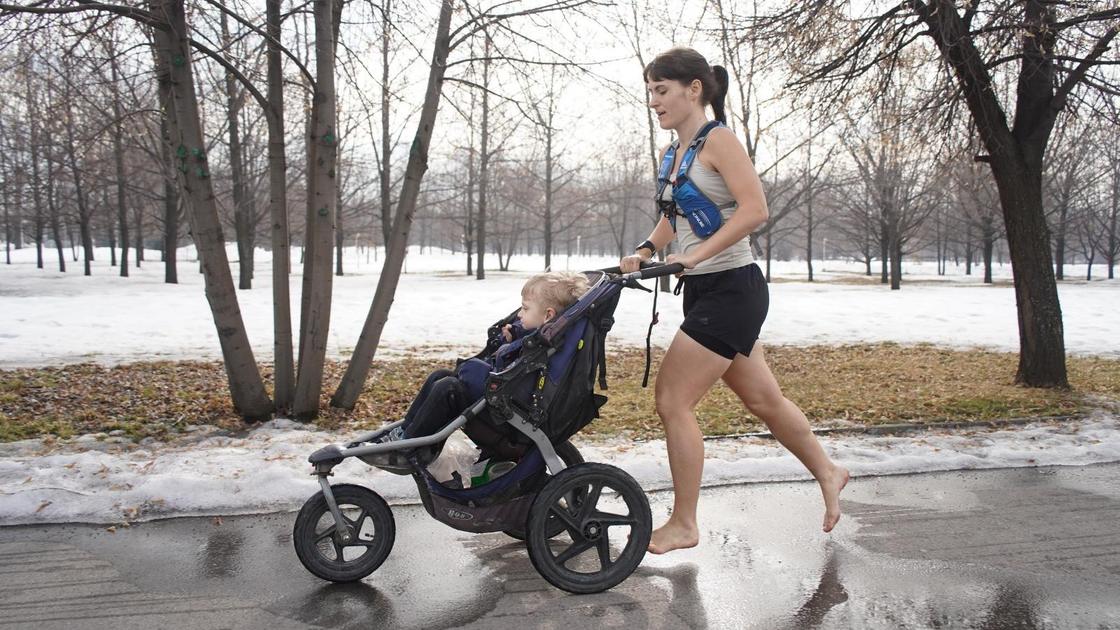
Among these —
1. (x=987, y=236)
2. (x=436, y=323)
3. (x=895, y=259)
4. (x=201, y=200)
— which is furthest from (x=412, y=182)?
(x=987, y=236)

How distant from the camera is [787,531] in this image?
378cm

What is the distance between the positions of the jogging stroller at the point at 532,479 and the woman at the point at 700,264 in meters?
0.28

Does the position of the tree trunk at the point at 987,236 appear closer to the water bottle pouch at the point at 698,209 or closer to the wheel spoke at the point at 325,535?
the water bottle pouch at the point at 698,209

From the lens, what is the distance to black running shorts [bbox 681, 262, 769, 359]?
3.24 meters

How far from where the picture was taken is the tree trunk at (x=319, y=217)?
239 inches

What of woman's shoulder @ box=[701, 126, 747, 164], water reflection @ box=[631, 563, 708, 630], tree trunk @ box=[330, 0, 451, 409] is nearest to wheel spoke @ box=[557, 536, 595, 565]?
water reflection @ box=[631, 563, 708, 630]

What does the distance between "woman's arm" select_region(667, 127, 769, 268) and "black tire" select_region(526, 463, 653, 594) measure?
3.00ft

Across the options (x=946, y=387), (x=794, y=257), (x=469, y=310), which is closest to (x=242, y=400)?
(x=946, y=387)

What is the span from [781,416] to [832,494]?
0.45 meters

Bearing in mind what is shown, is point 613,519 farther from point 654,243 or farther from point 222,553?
point 222,553

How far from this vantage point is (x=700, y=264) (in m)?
3.34

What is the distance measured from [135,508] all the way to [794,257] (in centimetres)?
12394

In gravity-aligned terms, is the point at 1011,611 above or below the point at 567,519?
below

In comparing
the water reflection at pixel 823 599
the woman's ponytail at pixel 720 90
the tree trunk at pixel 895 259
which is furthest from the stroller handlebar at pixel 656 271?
the tree trunk at pixel 895 259
